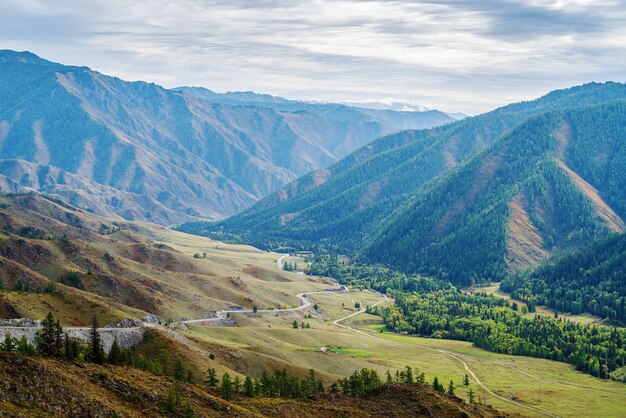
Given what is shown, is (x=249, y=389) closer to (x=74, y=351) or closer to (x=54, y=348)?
(x=74, y=351)

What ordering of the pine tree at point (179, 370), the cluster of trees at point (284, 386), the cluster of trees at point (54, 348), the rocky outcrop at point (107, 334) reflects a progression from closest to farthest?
1. the cluster of trees at point (54, 348)
2. the cluster of trees at point (284, 386)
3. the pine tree at point (179, 370)
4. the rocky outcrop at point (107, 334)

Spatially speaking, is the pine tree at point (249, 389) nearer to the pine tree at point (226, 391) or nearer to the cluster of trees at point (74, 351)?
the pine tree at point (226, 391)

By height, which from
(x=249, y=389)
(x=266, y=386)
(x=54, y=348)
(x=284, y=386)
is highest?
(x=54, y=348)

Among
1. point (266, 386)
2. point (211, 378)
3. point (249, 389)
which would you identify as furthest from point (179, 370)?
point (266, 386)

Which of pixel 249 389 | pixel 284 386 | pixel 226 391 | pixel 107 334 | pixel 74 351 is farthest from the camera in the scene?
pixel 107 334

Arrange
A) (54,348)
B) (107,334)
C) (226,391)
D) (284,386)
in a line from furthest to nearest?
(107,334) < (284,386) < (226,391) < (54,348)

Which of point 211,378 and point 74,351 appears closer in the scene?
point 74,351

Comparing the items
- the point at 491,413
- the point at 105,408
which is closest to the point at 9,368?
the point at 105,408

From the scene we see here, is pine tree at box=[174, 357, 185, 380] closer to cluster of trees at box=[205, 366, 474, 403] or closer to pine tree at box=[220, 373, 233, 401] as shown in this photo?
cluster of trees at box=[205, 366, 474, 403]

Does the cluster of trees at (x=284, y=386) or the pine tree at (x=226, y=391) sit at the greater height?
the pine tree at (x=226, y=391)

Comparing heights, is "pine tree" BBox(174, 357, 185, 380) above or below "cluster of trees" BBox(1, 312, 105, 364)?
below

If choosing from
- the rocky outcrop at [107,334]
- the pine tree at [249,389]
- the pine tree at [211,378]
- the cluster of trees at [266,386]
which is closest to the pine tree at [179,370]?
the pine tree at [211,378]

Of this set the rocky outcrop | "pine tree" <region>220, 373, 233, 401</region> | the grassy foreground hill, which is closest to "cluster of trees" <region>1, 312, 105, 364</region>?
the grassy foreground hill

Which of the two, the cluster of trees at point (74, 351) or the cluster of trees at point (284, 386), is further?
the cluster of trees at point (284, 386)
